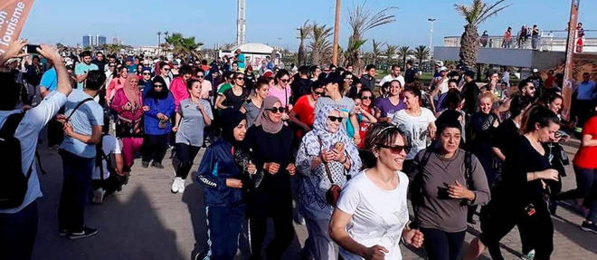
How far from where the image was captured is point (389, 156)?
3301mm

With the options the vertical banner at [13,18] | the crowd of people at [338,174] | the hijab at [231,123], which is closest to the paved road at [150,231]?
the crowd of people at [338,174]

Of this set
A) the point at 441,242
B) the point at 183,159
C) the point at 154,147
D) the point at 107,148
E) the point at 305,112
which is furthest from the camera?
the point at 154,147

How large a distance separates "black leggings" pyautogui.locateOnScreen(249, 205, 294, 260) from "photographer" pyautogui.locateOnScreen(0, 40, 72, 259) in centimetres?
184

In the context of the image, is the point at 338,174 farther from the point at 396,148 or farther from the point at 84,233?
the point at 84,233

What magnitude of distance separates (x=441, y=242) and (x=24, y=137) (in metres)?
3.09

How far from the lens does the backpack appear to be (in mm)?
3163

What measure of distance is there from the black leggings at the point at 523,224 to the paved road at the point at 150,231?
37.9 inches

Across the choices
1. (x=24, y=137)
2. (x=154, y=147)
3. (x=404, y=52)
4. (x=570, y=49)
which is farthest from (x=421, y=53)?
(x=24, y=137)

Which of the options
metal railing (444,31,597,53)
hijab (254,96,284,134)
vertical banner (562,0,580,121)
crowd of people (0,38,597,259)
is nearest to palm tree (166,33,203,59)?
metal railing (444,31,597,53)

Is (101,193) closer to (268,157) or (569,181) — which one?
(268,157)

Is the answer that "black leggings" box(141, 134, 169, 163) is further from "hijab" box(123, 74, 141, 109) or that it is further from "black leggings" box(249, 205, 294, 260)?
"black leggings" box(249, 205, 294, 260)

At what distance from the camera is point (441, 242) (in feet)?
13.7

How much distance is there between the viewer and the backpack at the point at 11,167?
10.4 ft

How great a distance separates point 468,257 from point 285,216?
181cm
